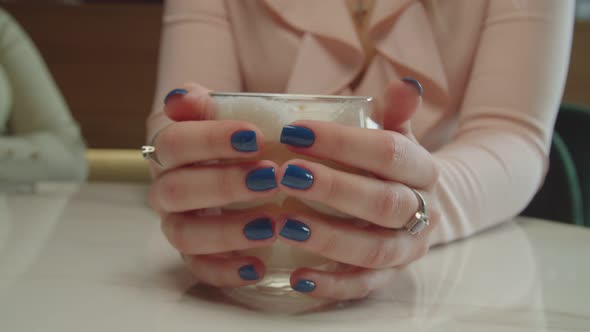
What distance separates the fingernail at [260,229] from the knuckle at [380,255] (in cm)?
7

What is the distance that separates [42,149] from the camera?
127 centimetres

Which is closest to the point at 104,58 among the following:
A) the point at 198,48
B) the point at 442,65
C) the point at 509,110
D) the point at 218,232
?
the point at 198,48

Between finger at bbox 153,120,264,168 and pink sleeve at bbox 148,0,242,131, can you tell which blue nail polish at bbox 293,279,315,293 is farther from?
pink sleeve at bbox 148,0,242,131

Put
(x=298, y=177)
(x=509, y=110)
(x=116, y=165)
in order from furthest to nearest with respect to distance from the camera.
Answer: (x=116, y=165)
(x=509, y=110)
(x=298, y=177)

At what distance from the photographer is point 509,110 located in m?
0.65

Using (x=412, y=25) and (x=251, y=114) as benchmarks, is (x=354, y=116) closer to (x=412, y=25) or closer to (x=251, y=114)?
(x=251, y=114)

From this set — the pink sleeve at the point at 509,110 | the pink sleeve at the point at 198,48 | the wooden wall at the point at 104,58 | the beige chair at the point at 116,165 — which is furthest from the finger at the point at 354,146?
the wooden wall at the point at 104,58

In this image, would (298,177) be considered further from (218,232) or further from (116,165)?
(116,165)

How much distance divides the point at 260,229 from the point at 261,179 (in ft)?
0.13

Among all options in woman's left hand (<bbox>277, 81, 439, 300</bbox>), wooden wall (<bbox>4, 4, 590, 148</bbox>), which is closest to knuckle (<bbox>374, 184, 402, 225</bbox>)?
woman's left hand (<bbox>277, 81, 439, 300</bbox>)

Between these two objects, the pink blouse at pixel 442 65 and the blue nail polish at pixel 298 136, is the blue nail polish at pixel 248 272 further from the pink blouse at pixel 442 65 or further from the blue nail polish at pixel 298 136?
the pink blouse at pixel 442 65

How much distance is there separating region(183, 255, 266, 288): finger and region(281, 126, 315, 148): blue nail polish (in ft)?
0.31

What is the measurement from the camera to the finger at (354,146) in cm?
34

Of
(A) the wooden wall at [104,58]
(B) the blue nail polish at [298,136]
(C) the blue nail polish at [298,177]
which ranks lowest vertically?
(A) the wooden wall at [104,58]
